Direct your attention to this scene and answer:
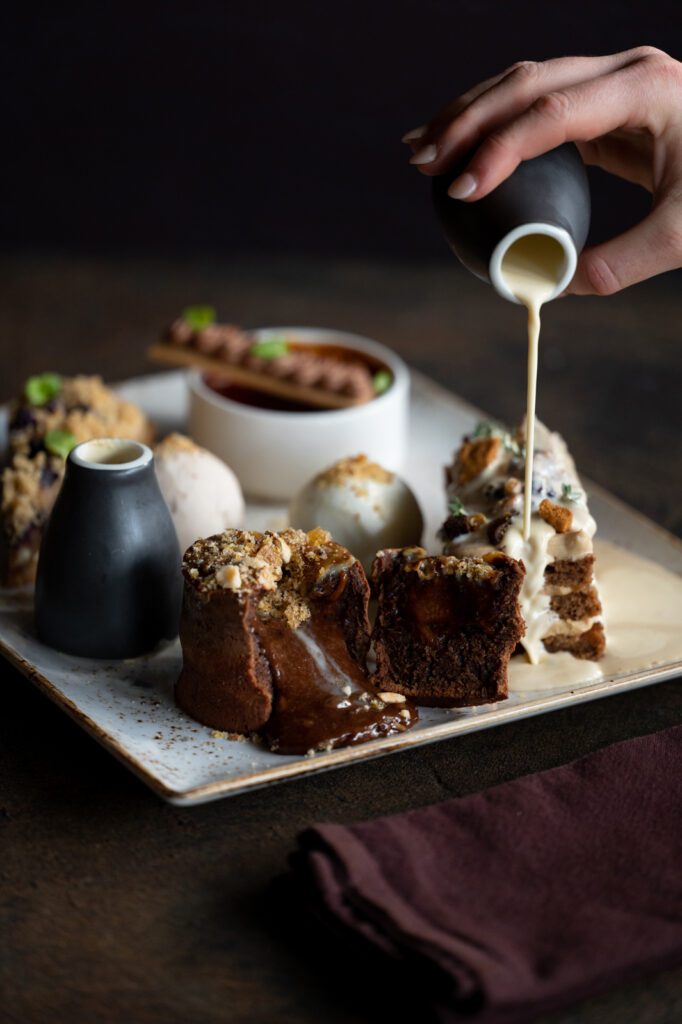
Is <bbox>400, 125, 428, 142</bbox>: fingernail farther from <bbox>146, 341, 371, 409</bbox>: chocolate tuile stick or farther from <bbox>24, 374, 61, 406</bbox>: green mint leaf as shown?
<bbox>24, 374, 61, 406</bbox>: green mint leaf

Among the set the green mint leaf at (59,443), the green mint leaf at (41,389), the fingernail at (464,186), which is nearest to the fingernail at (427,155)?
the fingernail at (464,186)

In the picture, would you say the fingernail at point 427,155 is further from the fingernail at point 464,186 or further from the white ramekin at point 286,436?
the white ramekin at point 286,436

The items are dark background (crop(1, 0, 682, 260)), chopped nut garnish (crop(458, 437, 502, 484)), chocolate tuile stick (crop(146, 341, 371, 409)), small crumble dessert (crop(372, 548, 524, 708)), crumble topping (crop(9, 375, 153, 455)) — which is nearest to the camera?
small crumble dessert (crop(372, 548, 524, 708))

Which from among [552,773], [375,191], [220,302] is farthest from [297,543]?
[375,191]

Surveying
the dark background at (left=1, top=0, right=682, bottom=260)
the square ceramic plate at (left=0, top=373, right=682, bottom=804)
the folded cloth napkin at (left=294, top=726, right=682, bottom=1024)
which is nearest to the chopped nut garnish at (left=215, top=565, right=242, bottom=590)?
the square ceramic plate at (left=0, top=373, right=682, bottom=804)

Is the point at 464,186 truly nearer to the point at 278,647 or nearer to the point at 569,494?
the point at 569,494

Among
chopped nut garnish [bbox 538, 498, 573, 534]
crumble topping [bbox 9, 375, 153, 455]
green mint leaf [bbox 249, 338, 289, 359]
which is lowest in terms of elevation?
chopped nut garnish [bbox 538, 498, 573, 534]

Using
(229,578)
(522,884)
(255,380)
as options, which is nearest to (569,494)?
(229,578)
